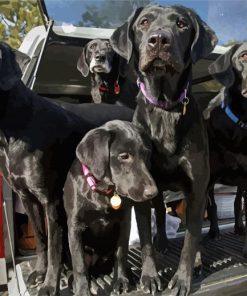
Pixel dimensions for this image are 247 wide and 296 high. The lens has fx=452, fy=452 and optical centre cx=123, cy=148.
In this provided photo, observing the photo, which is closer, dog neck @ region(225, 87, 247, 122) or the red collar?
dog neck @ region(225, 87, 247, 122)

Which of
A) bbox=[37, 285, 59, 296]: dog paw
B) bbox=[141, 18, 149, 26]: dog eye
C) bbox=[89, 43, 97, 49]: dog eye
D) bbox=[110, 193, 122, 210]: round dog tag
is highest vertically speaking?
bbox=[141, 18, 149, 26]: dog eye

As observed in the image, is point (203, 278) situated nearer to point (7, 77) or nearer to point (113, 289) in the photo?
point (113, 289)

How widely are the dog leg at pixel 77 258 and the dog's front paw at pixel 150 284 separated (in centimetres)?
34

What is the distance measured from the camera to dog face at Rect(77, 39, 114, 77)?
4.62 metres

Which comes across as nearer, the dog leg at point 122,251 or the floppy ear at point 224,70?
the dog leg at point 122,251

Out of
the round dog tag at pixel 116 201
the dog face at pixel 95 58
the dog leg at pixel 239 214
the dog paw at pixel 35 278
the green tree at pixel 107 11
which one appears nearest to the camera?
the round dog tag at pixel 116 201

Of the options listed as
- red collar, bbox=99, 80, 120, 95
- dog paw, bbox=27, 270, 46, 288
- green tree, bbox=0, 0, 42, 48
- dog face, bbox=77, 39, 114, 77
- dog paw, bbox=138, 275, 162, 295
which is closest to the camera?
dog paw, bbox=138, 275, 162, 295

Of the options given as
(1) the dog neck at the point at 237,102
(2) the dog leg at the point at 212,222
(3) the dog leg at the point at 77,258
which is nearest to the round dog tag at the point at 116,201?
(3) the dog leg at the point at 77,258

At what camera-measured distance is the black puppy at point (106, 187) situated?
100.0 inches

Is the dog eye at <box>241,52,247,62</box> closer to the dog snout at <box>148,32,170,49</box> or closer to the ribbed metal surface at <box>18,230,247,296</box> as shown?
the dog snout at <box>148,32,170,49</box>

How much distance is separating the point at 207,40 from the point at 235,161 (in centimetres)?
98

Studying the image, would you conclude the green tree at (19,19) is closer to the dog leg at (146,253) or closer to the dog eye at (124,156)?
the dog leg at (146,253)

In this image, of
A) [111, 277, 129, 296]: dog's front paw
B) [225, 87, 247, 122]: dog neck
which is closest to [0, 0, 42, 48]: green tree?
[225, 87, 247, 122]: dog neck

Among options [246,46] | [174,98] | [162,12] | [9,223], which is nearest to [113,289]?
[9,223]
